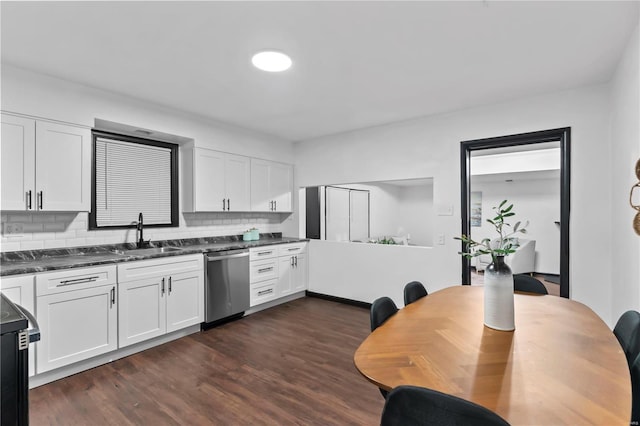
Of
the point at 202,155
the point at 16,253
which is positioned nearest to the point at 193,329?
the point at 16,253

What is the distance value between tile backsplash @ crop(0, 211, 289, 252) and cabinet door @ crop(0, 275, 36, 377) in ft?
2.16

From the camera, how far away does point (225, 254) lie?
381 centimetres

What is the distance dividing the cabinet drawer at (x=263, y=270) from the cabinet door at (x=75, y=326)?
1.63 metres

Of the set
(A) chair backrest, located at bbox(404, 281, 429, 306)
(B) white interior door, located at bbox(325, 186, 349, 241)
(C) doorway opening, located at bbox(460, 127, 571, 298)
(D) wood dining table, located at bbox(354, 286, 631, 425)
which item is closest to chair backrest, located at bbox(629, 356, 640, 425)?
(D) wood dining table, located at bbox(354, 286, 631, 425)

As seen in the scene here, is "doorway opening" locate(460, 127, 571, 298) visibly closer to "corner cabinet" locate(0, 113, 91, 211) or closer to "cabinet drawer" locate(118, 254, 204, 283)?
"cabinet drawer" locate(118, 254, 204, 283)

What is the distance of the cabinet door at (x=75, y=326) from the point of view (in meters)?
2.45

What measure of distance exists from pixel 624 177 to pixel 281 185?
394cm

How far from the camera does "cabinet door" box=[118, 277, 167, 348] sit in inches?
115

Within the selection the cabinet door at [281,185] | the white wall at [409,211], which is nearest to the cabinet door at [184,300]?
the cabinet door at [281,185]

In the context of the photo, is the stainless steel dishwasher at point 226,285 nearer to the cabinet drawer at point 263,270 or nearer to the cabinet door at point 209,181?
the cabinet drawer at point 263,270

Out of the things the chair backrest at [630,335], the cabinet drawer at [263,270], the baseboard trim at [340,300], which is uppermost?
the chair backrest at [630,335]

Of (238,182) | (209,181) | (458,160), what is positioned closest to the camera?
(458,160)

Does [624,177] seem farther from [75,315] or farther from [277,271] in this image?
[75,315]

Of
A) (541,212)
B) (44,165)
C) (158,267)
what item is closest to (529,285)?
(158,267)
